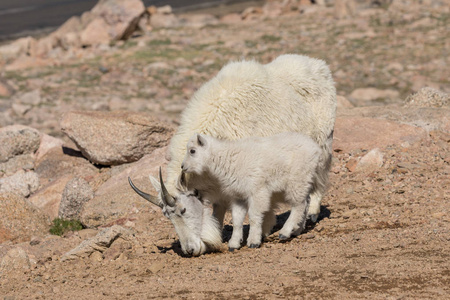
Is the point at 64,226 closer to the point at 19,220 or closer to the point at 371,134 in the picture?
the point at 19,220

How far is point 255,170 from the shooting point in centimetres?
761

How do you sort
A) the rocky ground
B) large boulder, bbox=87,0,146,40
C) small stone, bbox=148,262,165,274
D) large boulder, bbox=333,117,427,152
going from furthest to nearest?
large boulder, bbox=87,0,146,40 < large boulder, bbox=333,117,427,152 < small stone, bbox=148,262,165,274 < the rocky ground

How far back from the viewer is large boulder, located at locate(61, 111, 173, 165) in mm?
12016

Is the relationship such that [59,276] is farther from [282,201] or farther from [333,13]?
[333,13]

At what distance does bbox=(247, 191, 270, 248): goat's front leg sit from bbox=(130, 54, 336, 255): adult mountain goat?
0.43m

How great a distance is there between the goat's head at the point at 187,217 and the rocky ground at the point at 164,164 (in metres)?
0.21

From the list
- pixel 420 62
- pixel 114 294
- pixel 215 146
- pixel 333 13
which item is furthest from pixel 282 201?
pixel 333 13

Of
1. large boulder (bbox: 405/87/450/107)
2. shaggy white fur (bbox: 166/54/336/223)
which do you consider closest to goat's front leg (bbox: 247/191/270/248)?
shaggy white fur (bbox: 166/54/336/223)

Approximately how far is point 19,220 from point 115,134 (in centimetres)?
258

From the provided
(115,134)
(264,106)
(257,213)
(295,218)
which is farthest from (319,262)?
(115,134)

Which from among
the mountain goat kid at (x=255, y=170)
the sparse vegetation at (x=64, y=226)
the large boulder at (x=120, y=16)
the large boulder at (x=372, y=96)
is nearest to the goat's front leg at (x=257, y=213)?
the mountain goat kid at (x=255, y=170)

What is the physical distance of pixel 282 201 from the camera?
8078 mm

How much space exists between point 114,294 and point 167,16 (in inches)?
1053

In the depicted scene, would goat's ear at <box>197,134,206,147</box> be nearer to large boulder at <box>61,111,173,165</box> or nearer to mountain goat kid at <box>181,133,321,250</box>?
mountain goat kid at <box>181,133,321,250</box>
